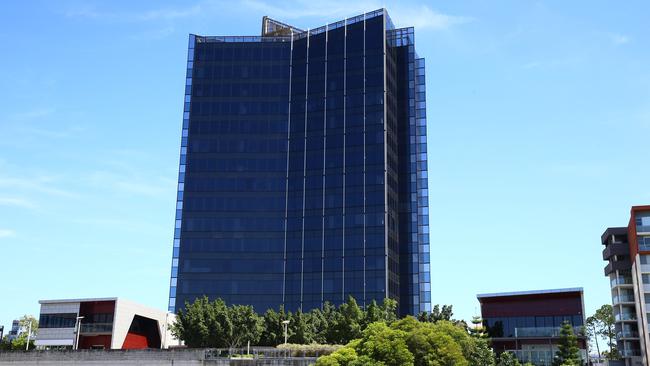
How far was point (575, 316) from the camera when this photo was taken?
110 meters

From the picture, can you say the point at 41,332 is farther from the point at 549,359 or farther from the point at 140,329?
the point at 549,359

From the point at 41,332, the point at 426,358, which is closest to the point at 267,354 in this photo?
the point at 426,358

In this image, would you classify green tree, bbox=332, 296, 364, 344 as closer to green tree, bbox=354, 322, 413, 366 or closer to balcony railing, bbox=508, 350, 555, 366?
green tree, bbox=354, 322, 413, 366

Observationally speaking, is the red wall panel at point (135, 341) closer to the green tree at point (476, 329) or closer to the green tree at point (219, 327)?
the green tree at point (219, 327)

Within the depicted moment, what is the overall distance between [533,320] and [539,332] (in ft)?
6.69

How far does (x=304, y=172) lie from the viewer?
142750 millimetres

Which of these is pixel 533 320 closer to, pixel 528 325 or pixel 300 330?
pixel 528 325

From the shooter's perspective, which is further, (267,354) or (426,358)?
(267,354)

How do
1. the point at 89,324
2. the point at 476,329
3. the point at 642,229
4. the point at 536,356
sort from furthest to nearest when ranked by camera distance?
the point at 89,324, the point at 536,356, the point at 642,229, the point at 476,329

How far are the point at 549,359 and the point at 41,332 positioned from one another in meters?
83.1

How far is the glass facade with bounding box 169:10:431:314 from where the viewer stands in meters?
136

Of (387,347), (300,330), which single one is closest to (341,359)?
(387,347)

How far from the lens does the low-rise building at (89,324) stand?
119562mm

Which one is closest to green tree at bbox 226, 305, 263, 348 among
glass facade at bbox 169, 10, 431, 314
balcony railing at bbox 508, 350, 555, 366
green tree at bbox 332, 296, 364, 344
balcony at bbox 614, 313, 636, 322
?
green tree at bbox 332, 296, 364, 344
